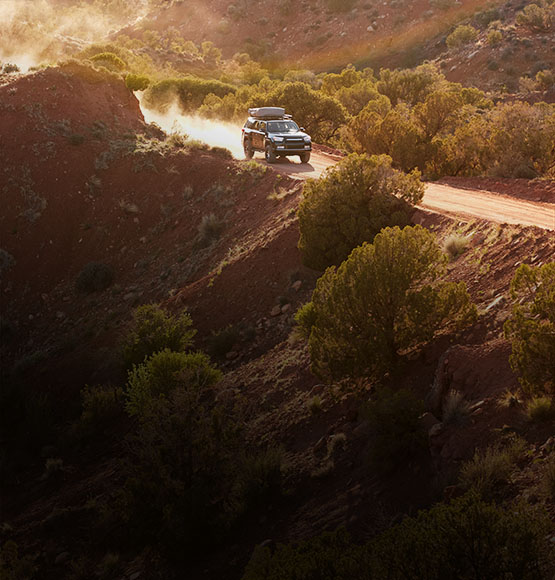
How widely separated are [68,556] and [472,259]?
1082 cm

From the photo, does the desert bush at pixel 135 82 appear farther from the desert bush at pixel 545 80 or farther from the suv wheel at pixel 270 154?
the desert bush at pixel 545 80

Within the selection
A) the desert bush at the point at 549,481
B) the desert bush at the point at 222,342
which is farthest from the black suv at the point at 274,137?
the desert bush at the point at 549,481

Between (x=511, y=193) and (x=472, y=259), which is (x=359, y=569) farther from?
(x=511, y=193)

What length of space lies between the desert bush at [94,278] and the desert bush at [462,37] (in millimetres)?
68136

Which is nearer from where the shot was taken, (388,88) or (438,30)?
(388,88)

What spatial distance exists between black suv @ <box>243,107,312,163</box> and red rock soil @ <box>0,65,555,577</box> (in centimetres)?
217

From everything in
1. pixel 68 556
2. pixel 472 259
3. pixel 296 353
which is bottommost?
pixel 68 556

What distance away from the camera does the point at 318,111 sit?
39594mm

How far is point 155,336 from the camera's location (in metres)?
16.7

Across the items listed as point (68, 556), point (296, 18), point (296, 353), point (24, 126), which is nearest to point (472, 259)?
point (296, 353)

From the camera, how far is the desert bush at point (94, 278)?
2352 centimetres

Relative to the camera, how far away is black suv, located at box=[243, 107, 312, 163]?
2759 cm

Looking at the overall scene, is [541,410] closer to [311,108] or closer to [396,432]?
[396,432]

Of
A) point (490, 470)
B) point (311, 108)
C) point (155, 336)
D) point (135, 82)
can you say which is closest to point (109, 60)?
point (135, 82)
